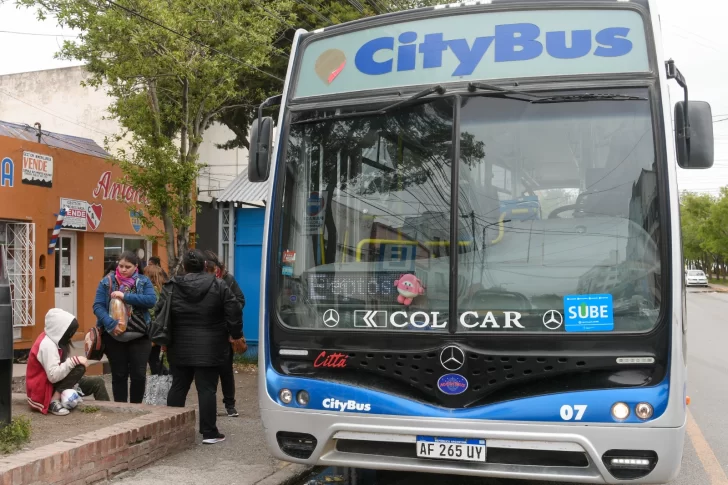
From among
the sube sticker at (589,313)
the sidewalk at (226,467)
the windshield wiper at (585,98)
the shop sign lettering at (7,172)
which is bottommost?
the sidewalk at (226,467)

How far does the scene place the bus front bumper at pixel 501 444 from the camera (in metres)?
Answer: 4.43

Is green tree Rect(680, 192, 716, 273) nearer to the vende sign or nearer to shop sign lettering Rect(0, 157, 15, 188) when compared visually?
the vende sign

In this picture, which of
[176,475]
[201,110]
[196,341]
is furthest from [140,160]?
[176,475]

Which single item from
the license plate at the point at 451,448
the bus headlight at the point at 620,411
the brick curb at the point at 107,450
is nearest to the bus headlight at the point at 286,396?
the license plate at the point at 451,448

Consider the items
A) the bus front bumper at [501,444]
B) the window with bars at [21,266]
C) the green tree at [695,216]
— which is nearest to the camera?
the bus front bumper at [501,444]

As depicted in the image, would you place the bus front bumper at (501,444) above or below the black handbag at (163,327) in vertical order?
below

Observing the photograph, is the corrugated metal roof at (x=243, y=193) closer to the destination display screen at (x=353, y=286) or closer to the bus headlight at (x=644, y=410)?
the destination display screen at (x=353, y=286)

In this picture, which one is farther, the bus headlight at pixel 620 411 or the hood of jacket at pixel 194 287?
the hood of jacket at pixel 194 287

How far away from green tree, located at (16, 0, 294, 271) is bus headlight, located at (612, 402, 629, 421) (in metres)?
9.06

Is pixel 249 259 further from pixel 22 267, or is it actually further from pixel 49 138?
pixel 49 138

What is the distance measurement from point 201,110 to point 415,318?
9.41 m

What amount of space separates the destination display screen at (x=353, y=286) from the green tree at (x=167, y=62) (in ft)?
24.6

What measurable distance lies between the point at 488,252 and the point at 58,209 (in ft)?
40.3

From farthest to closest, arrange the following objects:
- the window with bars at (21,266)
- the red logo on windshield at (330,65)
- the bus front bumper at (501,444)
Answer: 1. the window with bars at (21,266)
2. the red logo on windshield at (330,65)
3. the bus front bumper at (501,444)
